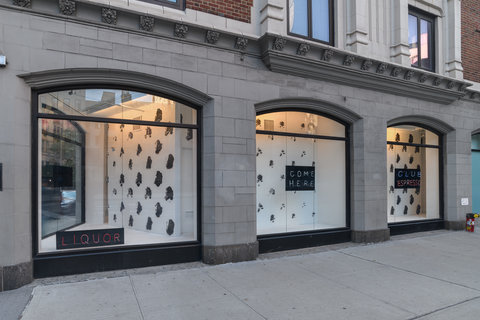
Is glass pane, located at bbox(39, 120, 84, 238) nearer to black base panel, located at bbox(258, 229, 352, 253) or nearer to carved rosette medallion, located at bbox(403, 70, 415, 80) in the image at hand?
black base panel, located at bbox(258, 229, 352, 253)

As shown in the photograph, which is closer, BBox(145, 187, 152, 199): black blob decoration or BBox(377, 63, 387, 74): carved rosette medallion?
BBox(145, 187, 152, 199): black blob decoration

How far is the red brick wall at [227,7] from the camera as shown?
6.99 meters

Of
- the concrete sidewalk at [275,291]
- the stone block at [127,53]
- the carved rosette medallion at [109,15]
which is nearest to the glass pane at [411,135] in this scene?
the concrete sidewalk at [275,291]

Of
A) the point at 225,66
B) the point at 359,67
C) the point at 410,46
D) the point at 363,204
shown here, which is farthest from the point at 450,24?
the point at 225,66

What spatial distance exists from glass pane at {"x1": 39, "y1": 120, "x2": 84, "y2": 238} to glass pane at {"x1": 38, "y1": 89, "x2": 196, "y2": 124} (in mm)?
328

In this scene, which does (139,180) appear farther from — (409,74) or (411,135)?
(411,135)

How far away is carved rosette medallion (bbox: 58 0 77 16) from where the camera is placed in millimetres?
5703

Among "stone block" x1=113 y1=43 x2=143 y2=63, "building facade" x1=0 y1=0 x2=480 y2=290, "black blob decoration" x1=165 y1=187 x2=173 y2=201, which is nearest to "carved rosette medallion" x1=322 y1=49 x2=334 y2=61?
"building facade" x1=0 y1=0 x2=480 y2=290

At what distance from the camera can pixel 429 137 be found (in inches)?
449

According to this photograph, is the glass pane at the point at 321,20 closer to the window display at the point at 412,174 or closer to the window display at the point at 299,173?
the window display at the point at 299,173

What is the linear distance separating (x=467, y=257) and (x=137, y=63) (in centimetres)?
855

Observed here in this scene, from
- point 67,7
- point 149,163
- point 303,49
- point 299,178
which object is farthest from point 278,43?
point 67,7

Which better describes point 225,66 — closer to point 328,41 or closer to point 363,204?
point 328,41

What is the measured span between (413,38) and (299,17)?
4.64 m
